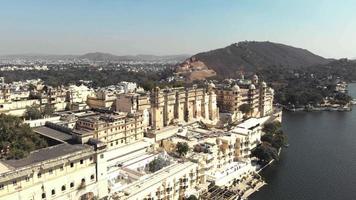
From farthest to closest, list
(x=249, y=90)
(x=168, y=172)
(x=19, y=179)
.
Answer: (x=249, y=90)
(x=168, y=172)
(x=19, y=179)

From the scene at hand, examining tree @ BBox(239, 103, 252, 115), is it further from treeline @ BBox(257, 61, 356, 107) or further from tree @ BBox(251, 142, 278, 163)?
treeline @ BBox(257, 61, 356, 107)

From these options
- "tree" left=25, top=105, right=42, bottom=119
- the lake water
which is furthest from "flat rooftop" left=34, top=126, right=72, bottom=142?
the lake water

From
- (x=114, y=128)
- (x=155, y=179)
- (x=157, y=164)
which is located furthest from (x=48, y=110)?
(x=155, y=179)

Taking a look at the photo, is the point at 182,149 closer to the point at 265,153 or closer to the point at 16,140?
the point at 265,153

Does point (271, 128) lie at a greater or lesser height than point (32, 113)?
lesser

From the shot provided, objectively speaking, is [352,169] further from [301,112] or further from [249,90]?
[301,112]

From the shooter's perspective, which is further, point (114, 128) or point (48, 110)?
point (48, 110)

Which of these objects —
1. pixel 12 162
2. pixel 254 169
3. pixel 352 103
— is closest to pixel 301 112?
pixel 352 103
